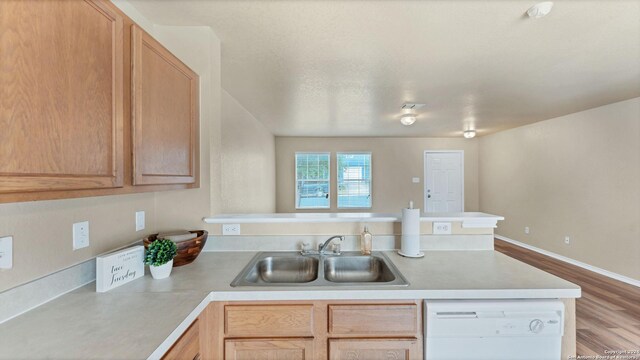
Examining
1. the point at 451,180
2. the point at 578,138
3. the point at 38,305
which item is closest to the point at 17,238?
the point at 38,305

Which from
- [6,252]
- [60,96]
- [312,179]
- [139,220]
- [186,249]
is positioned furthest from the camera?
[312,179]

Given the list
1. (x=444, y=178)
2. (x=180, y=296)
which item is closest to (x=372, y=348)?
(x=180, y=296)

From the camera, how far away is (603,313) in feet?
8.68

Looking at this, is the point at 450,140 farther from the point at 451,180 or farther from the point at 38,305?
the point at 38,305

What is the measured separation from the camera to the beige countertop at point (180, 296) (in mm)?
810

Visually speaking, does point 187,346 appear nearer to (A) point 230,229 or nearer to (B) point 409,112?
(A) point 230,229

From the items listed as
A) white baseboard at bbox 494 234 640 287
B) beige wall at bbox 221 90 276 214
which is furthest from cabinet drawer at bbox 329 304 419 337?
white baseboard at bbox 494 234 640 287

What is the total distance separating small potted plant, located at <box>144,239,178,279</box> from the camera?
4.33 feet

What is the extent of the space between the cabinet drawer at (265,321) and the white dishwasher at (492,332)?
22.5 inches

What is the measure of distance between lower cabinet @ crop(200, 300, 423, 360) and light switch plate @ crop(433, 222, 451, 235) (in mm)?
762

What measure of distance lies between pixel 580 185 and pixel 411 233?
13.5 feet

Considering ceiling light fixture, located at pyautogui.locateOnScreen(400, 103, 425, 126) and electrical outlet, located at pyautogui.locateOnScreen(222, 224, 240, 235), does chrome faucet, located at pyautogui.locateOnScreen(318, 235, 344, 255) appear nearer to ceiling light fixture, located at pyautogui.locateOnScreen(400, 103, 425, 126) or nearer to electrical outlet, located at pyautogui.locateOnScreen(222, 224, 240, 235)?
electrical outlet, located at pyautogui.locateOnScreen(222, 224, 240, 235)

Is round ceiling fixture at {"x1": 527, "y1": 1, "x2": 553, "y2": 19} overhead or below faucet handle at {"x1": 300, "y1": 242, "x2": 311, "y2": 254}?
overhead

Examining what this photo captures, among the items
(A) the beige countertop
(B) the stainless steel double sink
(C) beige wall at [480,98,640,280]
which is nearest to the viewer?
(A) the beige countertop
